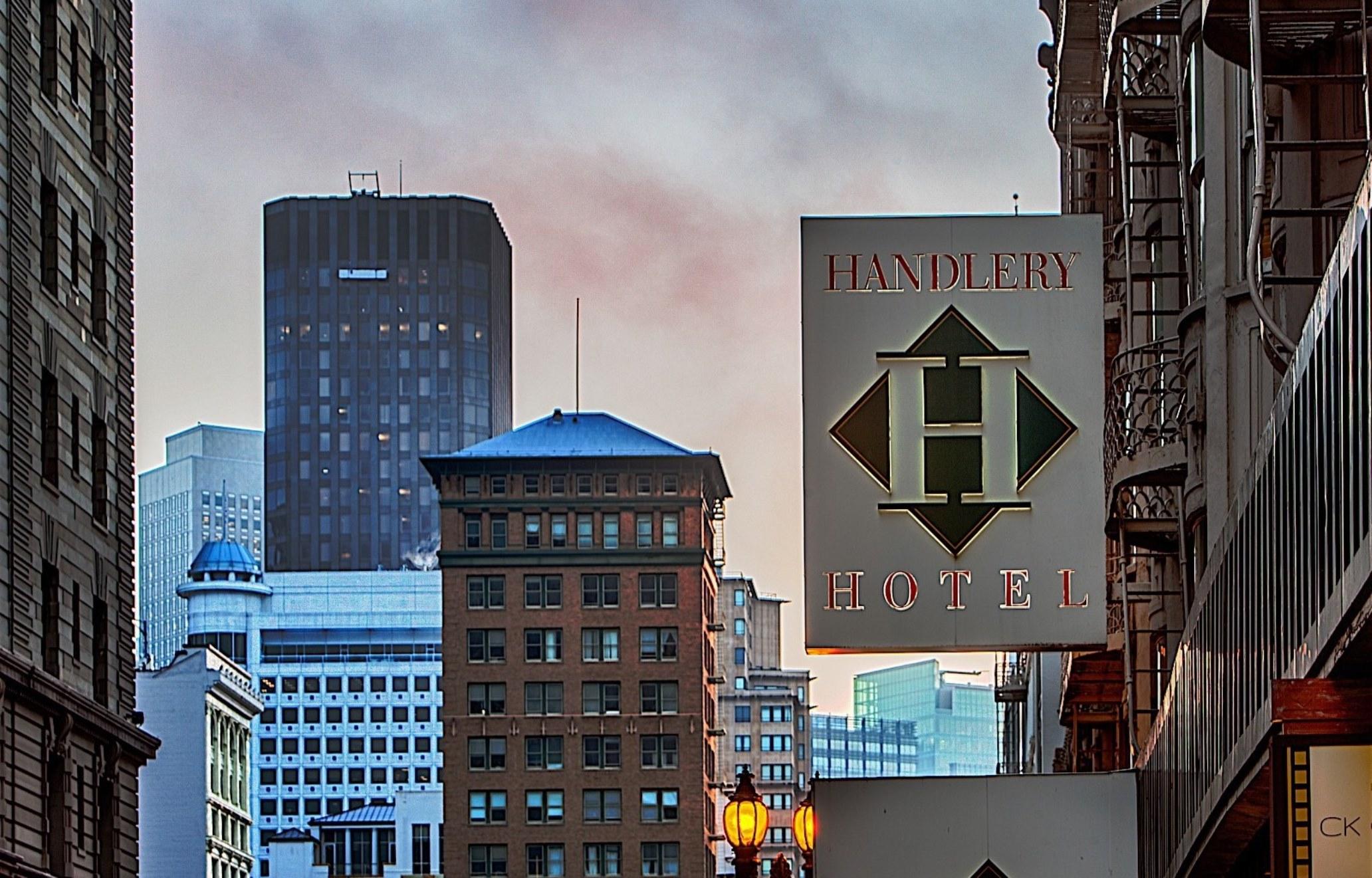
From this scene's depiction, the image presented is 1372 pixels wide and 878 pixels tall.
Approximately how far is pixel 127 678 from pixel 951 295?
4728 centimetres

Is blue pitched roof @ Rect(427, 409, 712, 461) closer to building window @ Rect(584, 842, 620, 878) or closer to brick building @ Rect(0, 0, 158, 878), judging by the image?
building window @ Rect(584, 842, 620, 878)

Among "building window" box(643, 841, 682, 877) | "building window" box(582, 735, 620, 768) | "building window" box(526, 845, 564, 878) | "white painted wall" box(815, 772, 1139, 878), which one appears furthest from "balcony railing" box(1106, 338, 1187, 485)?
"building window" box(582, 735, 620, 768)

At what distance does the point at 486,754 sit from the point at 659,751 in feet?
32.0

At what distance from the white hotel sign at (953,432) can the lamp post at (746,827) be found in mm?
10039

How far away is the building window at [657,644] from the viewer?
508ft

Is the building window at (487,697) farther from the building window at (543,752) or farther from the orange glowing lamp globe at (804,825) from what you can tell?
the orange glowing lamp globe at (804,825)

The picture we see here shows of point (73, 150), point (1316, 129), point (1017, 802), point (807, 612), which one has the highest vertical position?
point (73, 150)

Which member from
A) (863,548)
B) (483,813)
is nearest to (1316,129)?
(863,548)

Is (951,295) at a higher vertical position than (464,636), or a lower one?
lower

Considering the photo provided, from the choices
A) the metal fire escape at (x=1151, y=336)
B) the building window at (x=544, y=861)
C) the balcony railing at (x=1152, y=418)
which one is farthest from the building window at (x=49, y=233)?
the building window at (x=544, y=861)

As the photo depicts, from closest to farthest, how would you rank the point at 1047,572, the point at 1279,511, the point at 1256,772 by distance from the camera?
the point at 1279,511 < the point at 1256,772 < the point at 1047,572

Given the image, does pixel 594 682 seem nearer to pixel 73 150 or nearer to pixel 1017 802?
pixel 73 150

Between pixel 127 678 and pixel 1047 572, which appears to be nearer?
pixel 1047 572

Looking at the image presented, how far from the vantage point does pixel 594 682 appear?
153875 mm
